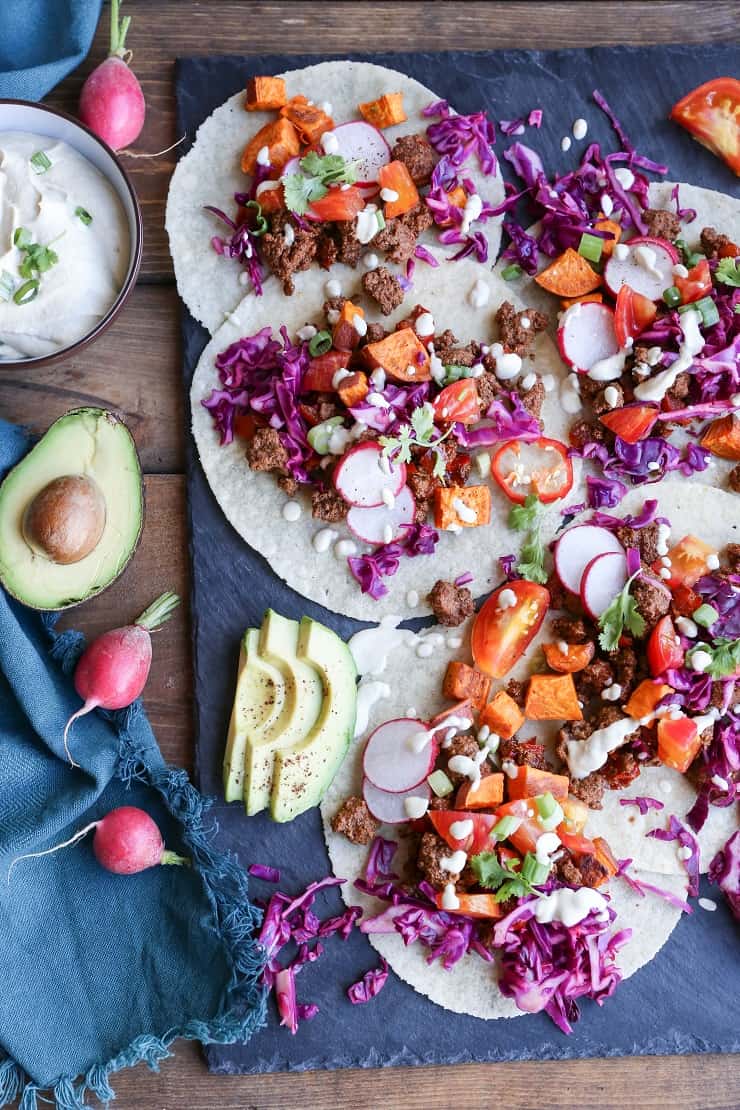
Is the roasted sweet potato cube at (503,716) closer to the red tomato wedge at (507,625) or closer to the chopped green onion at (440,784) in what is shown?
the red tomato wedge at (507,625)

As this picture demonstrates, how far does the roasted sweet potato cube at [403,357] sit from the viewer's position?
3473 mm

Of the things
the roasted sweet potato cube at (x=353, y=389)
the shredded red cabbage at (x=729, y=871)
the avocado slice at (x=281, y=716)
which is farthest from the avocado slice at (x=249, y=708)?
the shredded red cabbage at (x=729, y=871)

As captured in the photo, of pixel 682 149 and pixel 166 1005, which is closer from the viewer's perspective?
pixel 166 1005

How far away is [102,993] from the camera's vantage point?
11.3 ft

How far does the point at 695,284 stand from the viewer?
3543 millimetres

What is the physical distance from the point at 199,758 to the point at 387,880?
2.48ft

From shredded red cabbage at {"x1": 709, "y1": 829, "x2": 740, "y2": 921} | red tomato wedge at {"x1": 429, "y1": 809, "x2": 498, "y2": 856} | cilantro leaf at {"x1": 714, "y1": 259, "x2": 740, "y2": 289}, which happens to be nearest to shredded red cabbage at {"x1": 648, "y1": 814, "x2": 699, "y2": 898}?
shredded red cabbage at {"x1": 709, "y1": 829, "x2": 740, "y2": 921}

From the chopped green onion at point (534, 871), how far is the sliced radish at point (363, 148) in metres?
2.33

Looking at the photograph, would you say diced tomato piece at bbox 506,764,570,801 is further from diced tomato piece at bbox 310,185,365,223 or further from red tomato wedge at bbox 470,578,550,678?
diced tomato piece at bbox 310,185,365,223

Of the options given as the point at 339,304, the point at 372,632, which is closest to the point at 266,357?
the point at 339,304

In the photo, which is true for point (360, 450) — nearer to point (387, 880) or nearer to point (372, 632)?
point (372, 632)

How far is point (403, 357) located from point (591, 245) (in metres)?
0.77

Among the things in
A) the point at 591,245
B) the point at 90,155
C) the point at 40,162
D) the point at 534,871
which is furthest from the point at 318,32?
the point at 534,871

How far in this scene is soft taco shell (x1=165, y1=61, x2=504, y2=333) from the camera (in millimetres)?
3592
